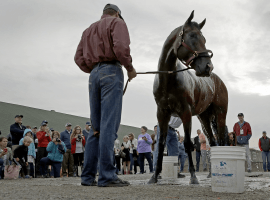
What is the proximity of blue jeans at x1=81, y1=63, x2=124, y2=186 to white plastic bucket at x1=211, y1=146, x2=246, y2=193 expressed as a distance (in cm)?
141

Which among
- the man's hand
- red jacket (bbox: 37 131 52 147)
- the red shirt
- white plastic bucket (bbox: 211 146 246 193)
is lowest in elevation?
white plastic bucket (bbox: 211 146 246 193)

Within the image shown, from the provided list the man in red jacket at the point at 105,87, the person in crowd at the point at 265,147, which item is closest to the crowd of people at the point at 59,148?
the person in crowd at the point at 265,147

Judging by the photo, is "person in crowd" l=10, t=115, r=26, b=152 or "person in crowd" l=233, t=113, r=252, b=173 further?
"person in crowd" l=233, t=113, r=252, b=173

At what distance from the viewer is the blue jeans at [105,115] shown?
4.07 metres

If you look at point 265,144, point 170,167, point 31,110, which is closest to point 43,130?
point 170,167

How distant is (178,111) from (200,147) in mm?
10211

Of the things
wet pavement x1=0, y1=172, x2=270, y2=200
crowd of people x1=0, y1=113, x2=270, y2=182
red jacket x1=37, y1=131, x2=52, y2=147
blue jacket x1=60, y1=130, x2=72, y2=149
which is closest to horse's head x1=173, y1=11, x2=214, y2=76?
wet pavement x1=0, y1=172, x2=270, y2=200

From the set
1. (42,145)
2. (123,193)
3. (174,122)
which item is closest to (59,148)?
(42,145)

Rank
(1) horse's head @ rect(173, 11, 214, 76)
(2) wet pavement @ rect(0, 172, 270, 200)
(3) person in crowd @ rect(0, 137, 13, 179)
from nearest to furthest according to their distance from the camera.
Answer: (2) wet pavement @ rect(0, 172, 270, 200) < (1) horse's head @ rect(173, 11, 214, 76) < (3) person in crowd @ rect(0, 137, 13, 179)

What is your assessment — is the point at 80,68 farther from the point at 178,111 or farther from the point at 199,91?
the point at 199,91

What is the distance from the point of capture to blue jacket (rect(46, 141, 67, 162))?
10.2 m

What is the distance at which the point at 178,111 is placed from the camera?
5.50 meters

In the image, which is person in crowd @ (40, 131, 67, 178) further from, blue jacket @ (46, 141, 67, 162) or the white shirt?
the white shirt

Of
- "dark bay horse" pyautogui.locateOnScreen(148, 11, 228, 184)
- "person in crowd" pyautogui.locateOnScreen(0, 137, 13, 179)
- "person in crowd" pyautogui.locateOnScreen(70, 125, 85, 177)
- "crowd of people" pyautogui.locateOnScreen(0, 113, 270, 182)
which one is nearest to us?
"dark bay horse" pyautogui.locateOnScreen(148, 11, 228, 184)
